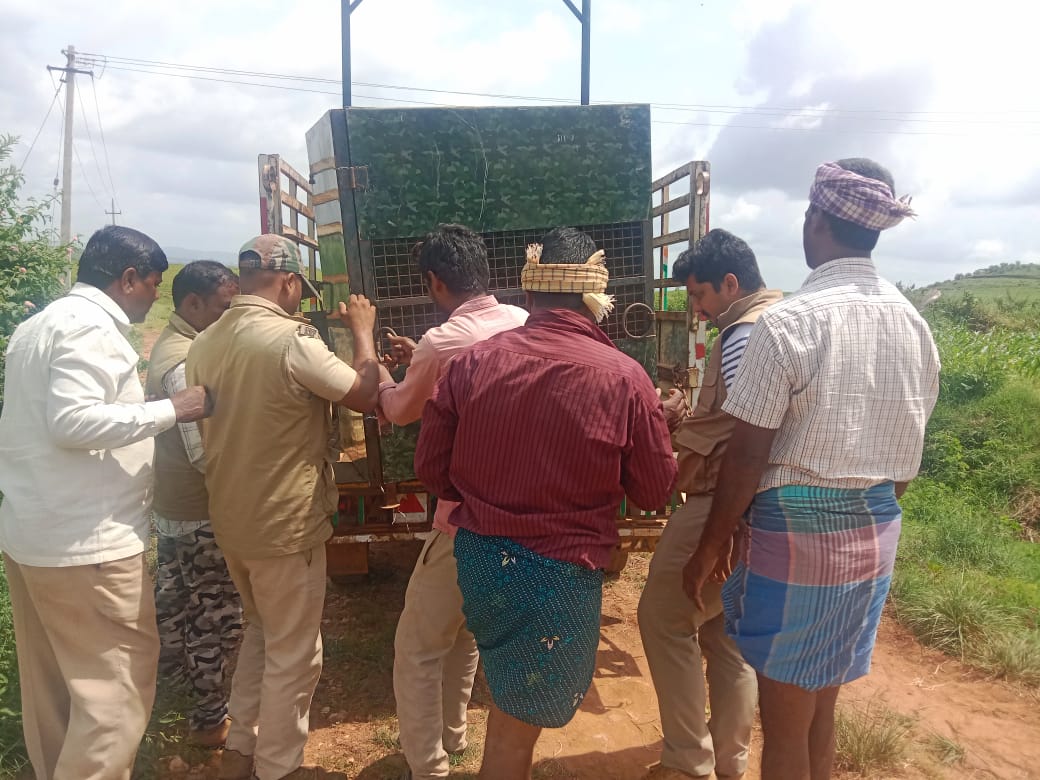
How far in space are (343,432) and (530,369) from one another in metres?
2.71

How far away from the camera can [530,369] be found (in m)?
1.88

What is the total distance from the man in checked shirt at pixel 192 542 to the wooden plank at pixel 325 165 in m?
0.65

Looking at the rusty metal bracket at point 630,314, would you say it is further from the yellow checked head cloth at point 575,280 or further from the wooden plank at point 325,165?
the wooden plank at point 325,165

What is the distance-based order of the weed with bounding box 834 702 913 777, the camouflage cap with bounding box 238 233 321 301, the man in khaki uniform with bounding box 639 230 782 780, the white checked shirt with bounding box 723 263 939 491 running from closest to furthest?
1. the white checked shirt with bounding box 723 263 939 491
2. the man in khaki uniform with bounding box 639 230 782 780
3. the camouflage cap with bounding box 238 233 321 301
4. the weed with bounding box 834 702 913 777

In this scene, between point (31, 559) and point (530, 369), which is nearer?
point (530, 369)

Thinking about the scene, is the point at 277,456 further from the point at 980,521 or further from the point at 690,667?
the point at 980,521

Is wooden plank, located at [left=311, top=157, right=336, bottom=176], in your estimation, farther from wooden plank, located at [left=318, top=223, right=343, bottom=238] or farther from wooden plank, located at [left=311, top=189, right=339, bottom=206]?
wooden plank, located at [left=318, top=223, right=343, bottom=238]

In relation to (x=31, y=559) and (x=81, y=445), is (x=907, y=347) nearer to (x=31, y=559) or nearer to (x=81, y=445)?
(x=81, y=445)

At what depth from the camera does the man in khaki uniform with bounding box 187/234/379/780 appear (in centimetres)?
238

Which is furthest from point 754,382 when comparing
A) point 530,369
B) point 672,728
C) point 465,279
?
point 672,728

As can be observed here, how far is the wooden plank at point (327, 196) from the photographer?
3.23m

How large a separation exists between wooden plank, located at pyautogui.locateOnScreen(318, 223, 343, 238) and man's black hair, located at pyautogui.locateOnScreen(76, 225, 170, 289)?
1014 millimetres

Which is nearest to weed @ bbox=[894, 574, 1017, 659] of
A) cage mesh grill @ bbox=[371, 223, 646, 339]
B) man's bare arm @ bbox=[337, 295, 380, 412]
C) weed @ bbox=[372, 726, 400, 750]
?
cage mesh grill @ bbox=[371, 223, 646, 339]

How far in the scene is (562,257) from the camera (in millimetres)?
2000
